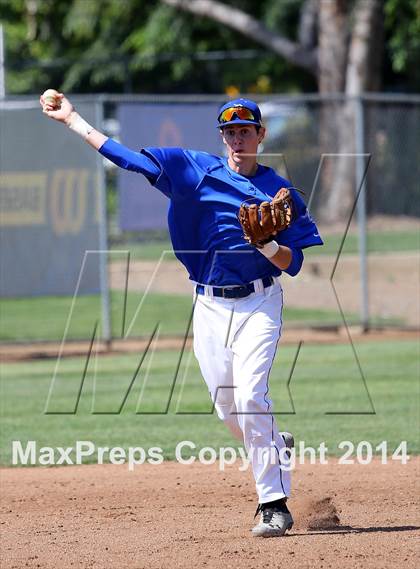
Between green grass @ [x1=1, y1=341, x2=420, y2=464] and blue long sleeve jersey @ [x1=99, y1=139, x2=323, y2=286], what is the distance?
2.73 meters

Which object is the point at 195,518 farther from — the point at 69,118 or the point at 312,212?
the point at 312,212

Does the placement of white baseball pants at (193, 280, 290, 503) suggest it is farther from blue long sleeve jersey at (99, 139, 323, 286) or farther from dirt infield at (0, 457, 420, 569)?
dirt infield at (0, 457, 420, 569)

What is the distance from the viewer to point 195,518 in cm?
630

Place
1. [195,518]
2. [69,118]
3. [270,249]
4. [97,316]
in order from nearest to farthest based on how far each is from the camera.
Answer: [270,249]
[69,118]
[195,518]
[97,316]

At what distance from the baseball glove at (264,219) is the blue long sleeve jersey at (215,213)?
6.7 inches

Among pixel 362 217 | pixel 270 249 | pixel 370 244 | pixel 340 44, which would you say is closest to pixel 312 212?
pixel 370 244

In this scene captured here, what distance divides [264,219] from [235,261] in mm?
498

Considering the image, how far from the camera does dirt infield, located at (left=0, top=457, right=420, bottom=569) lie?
17.6 feet

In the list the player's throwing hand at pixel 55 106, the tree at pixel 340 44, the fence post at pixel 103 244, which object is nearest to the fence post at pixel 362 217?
the fence post at pixel 103 244

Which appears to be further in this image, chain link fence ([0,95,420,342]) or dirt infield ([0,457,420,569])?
chain link fence ([0,95,420,342])

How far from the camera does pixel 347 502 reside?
22.1 feet

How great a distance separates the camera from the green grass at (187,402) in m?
8.98

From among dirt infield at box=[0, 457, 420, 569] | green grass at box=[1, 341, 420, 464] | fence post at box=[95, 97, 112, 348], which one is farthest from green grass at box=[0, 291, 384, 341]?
dirt infield at box=[0, 457, 420, 569]

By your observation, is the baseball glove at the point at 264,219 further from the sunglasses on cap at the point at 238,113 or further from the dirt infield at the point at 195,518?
the dirt infield at the point at 195,518
